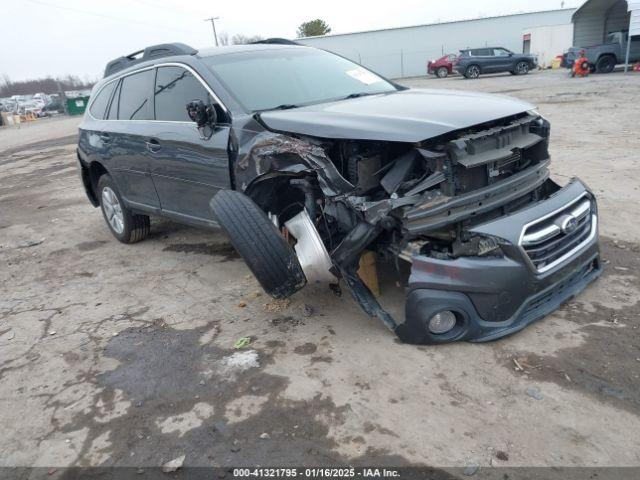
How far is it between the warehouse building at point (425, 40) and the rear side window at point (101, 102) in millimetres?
35236

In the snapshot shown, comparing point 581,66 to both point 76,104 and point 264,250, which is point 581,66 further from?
point 76,104

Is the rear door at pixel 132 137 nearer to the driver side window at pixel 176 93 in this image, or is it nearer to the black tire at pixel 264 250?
the driver side window at pixel 176 93

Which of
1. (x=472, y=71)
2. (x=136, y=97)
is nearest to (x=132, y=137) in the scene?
(x=136, y=97)

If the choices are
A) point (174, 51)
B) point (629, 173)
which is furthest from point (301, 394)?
point (629, 173)

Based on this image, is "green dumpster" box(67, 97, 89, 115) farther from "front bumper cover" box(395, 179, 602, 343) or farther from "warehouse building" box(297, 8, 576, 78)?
"front bumper cover" box(395, 179, 602, 343)

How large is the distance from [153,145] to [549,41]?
3501 cm

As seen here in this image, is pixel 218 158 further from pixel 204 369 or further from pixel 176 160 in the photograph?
pixel 204 369

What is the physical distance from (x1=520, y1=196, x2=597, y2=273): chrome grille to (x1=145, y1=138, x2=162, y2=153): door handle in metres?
3.08

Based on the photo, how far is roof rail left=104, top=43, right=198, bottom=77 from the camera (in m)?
4.48

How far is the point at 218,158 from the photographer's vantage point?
3.75m

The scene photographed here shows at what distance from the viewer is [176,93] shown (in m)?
4.24

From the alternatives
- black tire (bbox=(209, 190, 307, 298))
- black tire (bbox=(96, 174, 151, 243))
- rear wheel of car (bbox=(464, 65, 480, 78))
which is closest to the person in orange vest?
rear wheel of car (bbox=(464, 65, 480, 78))

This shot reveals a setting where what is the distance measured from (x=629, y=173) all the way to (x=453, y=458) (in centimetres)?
524

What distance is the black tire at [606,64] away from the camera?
21.2 m
